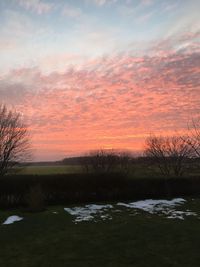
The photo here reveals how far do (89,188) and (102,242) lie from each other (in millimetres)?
10875

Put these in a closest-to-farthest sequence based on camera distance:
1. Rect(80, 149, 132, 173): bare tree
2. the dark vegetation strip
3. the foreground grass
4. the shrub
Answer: the foreground grass, the shrub, the dark vegetation strip, Rect(80, 149, 132, 173): bare tree

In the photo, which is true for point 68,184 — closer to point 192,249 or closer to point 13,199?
point 13,199

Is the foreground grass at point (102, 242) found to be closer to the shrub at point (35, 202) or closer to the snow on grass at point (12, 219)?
the snow on grass at point (12, 219)

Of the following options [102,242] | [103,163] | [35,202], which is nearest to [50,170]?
[103,163]

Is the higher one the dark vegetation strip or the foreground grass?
the dark vegetation strip

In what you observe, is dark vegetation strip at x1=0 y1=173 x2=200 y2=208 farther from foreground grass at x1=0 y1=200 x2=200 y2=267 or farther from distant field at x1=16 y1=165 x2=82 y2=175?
foreground grass at x1=0 y1=200 x2=200 y2=267

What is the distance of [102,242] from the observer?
8211 millimetres

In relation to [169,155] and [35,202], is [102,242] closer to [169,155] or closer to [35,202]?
[35,202]

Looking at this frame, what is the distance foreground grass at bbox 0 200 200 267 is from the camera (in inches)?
260

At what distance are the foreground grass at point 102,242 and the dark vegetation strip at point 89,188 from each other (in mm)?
5384

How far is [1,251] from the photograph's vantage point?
7.53m

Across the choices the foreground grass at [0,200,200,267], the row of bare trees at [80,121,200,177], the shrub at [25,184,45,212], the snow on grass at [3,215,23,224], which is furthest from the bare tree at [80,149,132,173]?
the foreground grass at [0,200,200,267]

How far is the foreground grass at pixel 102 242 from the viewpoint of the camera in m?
6.61

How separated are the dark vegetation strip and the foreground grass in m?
5.38
